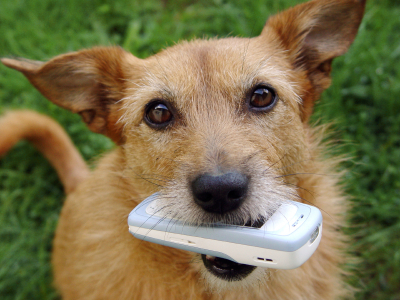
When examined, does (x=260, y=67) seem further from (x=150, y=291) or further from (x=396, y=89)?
(x=396, y=89)

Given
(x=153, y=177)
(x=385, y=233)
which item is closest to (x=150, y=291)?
(x=153, y=177)

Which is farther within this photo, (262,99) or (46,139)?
(46,139)

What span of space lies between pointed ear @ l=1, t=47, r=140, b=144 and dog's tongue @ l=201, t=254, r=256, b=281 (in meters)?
1.17

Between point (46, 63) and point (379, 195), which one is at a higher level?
point (46, 63)

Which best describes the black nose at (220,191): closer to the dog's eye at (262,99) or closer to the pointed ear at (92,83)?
the dog's eye at (262,99)

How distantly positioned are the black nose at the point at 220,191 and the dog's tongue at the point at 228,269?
37 cm

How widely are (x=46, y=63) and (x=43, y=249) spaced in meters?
2.26

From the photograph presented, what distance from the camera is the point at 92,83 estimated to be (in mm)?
2598

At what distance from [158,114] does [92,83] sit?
2.32 ft

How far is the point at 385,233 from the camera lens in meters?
3.34

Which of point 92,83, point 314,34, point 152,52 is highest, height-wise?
point 152,52

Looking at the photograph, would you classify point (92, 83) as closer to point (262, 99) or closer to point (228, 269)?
point (262, 99)

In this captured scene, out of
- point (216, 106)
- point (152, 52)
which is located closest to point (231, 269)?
point (216, 106)

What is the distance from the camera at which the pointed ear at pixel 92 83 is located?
241cm
